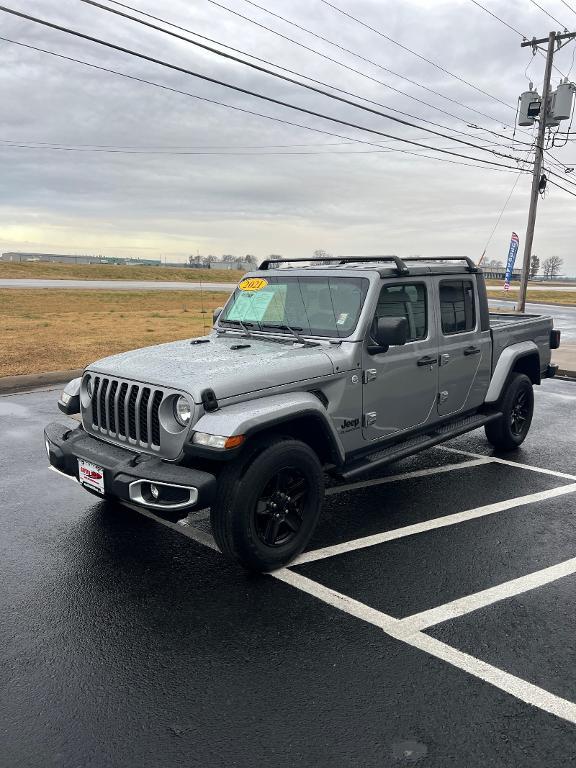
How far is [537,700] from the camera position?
2.80 m

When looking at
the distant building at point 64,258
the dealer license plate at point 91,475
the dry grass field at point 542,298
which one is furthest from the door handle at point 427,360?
the distant building at point 64,258

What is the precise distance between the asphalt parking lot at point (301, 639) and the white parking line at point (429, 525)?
0.06ft

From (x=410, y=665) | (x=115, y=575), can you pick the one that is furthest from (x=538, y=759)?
(x=115, y=575)

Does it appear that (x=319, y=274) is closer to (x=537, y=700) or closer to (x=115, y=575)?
(x=115, y=575)

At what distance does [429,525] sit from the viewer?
4777mm

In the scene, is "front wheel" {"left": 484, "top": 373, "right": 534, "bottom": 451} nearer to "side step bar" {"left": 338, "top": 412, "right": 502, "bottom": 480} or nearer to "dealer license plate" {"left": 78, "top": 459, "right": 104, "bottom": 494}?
"side step bar" {"left": 338, "top": 412, "right": 502, "bottom": 480}

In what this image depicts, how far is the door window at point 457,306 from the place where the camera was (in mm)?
5457

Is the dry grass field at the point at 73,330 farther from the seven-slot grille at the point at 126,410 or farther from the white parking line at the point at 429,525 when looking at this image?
the white parking line at the point at 429,525

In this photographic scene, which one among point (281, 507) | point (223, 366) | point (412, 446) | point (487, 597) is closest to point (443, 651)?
point (487, 597)

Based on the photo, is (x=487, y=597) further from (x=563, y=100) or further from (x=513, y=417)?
(x=563, y=100)

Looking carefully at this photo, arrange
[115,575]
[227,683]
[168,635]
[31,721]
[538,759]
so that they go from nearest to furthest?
[538,759] < [31,721] < [227,683] < [168,635] < [115,575]

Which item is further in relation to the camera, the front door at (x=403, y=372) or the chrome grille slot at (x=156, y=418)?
the front door at (x=403, y=372)

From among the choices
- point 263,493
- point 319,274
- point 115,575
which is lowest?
point 115,575

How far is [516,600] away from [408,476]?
232 cm
